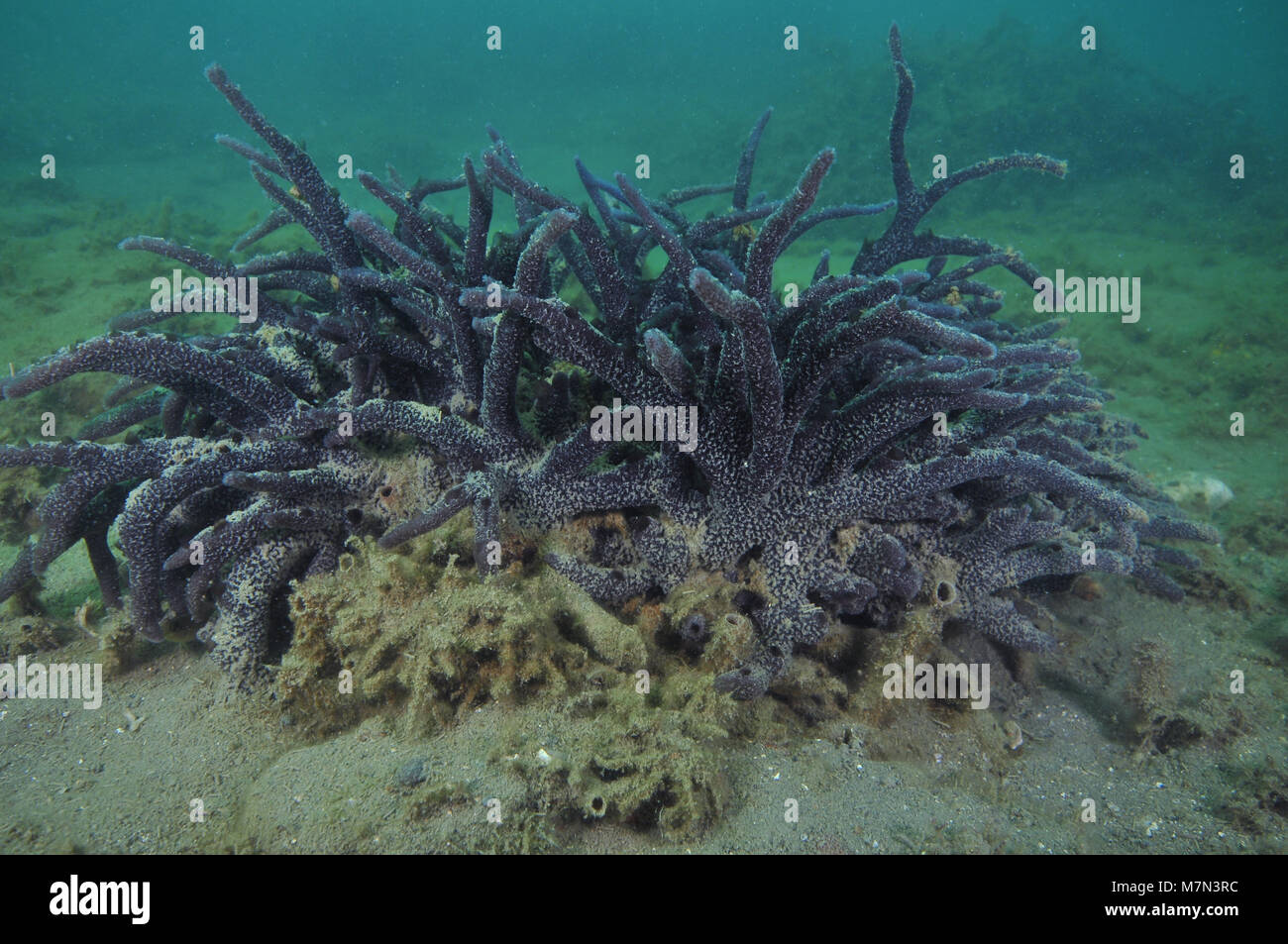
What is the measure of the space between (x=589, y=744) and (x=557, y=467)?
3.89 ft

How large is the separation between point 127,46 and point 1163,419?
8190 cm

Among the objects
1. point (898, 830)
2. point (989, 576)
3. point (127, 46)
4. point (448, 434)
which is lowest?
point (898, 830)

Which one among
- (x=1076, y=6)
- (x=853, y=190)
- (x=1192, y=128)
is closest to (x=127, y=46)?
(x=853, y=190)

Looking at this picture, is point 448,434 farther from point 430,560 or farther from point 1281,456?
point 1281,456

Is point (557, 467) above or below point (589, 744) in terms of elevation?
above

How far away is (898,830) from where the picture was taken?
7.79 ft

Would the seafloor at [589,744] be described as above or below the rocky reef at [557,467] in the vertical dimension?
below

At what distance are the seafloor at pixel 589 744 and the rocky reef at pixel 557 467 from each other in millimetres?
50

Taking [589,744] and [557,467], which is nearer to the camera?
[589,744]

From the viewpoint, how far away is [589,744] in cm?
237

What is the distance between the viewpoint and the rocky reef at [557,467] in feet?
8.43

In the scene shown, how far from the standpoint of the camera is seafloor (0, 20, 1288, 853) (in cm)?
227

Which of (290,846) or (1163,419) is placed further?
(1163,419)

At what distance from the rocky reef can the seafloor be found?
5cm
